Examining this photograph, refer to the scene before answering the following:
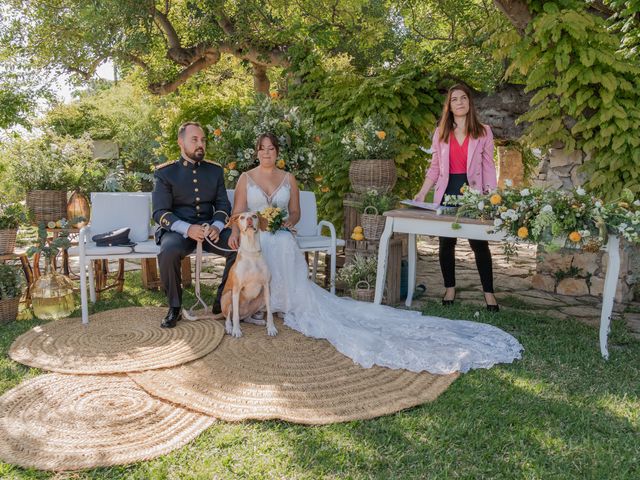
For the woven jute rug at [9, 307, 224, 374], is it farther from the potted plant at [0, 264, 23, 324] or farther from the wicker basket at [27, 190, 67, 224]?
the wicker basket at [27, 190, 67, 224]

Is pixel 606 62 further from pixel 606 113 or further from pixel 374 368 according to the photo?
pixel 374 368

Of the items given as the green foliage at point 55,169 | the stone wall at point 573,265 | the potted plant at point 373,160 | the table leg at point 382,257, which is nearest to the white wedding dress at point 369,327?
the table leg at point 382,257

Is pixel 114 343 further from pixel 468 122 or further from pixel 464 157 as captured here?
pixel 468 122

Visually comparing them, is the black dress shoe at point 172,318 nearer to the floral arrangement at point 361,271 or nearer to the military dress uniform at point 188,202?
the military dress uniform at point 188,202

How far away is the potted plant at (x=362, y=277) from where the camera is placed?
5.41 meters

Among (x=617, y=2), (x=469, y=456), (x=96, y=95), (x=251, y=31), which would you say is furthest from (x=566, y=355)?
(x=96, y=95)

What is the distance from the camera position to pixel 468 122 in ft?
16.1

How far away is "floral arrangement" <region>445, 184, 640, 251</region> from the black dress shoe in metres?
2.67

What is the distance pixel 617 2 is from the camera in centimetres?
486

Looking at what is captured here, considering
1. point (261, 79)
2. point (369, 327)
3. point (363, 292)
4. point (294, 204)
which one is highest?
point (261, 79)

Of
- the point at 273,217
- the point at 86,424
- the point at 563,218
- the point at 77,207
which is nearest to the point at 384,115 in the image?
the point at 273,217

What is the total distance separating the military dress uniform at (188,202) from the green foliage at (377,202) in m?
1.33

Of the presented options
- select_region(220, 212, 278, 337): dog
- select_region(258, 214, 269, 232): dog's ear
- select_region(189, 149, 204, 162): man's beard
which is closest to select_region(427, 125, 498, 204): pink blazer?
select_region(258, 214, 269, 232): dog's ear

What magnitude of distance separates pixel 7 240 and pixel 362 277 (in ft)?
10.7
